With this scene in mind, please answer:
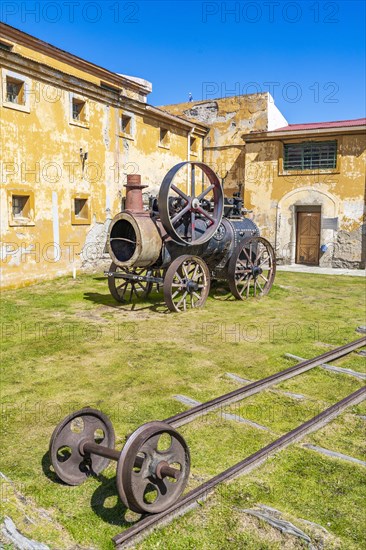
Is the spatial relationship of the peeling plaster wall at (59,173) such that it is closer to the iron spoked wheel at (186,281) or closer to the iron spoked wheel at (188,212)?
the iron spoked wheel at (188,212)

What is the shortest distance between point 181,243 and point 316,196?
10543mm

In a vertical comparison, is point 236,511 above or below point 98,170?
below

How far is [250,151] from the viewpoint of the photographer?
1941 centimetres

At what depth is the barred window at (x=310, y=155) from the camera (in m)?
18.0

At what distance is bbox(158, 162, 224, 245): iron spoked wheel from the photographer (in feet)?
29.6

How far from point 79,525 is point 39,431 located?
1553 mm

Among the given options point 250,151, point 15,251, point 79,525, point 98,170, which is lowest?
point 79,525

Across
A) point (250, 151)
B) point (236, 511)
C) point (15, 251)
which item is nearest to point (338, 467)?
point (236, 511)

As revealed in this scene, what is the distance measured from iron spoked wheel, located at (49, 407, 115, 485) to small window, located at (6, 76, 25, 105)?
1074 centimetres

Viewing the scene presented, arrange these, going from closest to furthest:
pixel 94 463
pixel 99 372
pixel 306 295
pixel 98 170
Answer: pixel 94 463, pixel 99 372, pixel 306 295, pixel 98 170

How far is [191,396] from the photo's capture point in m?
5.45

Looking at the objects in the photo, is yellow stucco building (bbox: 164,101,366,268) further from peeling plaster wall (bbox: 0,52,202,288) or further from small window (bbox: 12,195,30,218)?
small window (bbox: 12,195,30,218)

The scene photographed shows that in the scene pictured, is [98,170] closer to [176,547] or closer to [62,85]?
[62,85]

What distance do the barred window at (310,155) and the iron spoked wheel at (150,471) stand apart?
1651 cm
